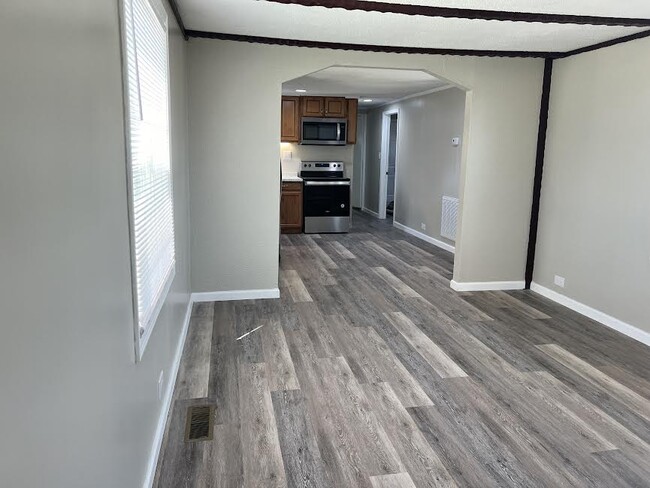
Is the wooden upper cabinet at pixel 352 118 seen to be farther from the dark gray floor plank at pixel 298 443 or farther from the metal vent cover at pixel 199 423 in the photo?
the metal vent cover at pixel 199 423

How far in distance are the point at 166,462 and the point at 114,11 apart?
5.94 ft

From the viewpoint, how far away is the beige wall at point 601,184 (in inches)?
147

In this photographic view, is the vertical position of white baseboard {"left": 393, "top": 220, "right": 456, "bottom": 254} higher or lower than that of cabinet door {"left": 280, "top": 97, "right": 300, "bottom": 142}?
lower

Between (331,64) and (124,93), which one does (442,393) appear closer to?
(124,93)

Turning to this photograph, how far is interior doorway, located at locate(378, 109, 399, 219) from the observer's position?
960 centimetres

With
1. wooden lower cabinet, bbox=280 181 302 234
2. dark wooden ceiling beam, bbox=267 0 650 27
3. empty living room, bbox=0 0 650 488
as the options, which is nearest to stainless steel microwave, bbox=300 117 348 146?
wooden lower cabinet, bbox=280 181 302 234

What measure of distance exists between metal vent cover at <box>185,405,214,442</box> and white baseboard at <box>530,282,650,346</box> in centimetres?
315

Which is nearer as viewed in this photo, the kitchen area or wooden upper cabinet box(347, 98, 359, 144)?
the kitchen area

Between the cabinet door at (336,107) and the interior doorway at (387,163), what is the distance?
118 centimetres

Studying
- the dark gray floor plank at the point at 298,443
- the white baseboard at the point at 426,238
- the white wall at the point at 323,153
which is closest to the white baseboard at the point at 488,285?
the white baseboard at the point at 426,238

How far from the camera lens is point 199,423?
2.52m

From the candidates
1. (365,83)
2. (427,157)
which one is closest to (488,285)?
(427,157)

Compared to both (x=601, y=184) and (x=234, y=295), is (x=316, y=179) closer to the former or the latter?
(x=234, y=295)

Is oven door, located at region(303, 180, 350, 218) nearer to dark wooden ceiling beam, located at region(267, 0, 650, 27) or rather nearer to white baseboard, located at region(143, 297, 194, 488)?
white baseboard, located at region(143, 297, 194, 488)
